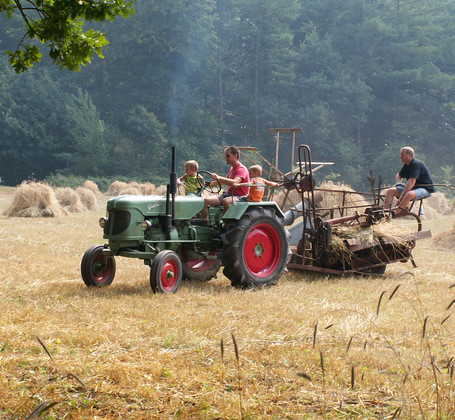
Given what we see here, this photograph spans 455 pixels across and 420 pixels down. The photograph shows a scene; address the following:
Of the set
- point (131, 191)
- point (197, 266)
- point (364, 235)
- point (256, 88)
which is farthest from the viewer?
point (256, 88)

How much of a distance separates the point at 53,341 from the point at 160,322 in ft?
2.81

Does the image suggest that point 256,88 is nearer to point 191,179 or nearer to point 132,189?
point 132,189

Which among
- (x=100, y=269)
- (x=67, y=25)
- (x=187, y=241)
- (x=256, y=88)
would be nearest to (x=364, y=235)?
(x=187, y=241)

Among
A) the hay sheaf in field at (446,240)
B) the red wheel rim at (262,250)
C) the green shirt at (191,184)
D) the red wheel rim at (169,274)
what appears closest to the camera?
the red wheel rim at (169,274)

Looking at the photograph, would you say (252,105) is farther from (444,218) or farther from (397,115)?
(444,218)

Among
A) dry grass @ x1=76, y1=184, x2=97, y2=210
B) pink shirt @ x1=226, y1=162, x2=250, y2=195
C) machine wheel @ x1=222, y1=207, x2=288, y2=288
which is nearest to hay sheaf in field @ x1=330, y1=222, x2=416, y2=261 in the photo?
machine wheel @ x1=222, y1=207, x2=288, y2=288

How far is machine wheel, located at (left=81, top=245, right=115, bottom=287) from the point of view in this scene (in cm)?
617

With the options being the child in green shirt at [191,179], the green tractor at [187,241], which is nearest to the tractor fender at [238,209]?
the green tractor at [187,241]

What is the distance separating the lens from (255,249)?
6.78 m

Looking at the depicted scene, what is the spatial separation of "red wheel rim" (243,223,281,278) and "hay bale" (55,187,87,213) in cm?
1177

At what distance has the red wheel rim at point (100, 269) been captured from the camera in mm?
6296

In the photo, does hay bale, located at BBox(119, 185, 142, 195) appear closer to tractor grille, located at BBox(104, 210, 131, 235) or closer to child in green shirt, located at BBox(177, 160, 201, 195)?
child in green shirt, located at BBox(177, 160, 201, 195)

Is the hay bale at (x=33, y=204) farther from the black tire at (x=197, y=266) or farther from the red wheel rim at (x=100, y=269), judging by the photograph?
the red wheel rim at (x=100, y=269)

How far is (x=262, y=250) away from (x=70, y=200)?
12348mm
